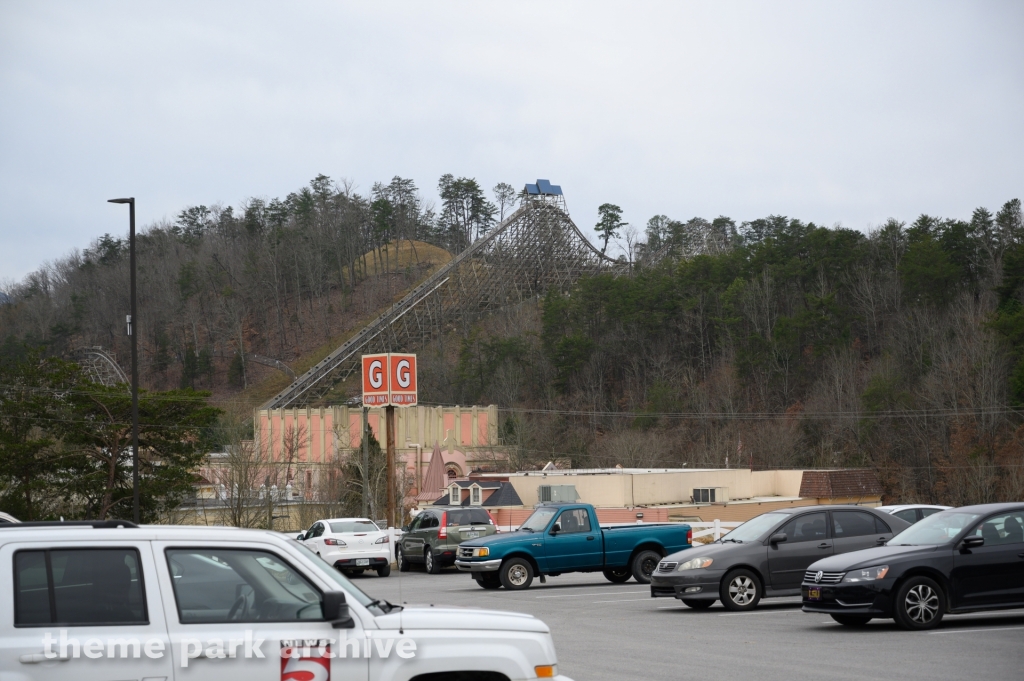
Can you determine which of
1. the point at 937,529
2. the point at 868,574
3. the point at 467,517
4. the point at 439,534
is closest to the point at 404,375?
the point at 467,517

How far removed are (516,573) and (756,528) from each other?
6331 mm

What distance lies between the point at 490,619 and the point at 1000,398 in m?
59.5

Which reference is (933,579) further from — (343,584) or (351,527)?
(351,527)

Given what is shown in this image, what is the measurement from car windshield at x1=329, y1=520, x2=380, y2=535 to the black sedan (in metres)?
16.3

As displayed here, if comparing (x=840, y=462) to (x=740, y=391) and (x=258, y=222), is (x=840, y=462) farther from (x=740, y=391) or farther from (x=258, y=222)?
(x=258, y=222)

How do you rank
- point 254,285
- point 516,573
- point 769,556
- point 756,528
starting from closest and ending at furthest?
1. point 769,556
2. point 756,528
3. point 516,573
4. point 254,285

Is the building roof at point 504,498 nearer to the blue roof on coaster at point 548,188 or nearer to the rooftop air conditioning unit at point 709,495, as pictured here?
the rooftop air conditioning unit at point 709,495

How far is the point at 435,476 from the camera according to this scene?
64312 millimetres

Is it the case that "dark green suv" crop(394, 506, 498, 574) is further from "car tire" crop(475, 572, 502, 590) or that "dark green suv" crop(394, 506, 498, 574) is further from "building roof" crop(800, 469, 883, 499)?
"building roof" crop(800, 469, 883, 499)

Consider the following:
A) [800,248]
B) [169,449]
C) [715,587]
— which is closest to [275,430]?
[169,449]

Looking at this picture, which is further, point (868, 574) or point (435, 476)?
point (435, 476)

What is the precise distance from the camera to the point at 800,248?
282 ft

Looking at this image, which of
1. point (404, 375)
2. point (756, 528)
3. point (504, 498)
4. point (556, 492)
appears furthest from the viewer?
point (504, 498)

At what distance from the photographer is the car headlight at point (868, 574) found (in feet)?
40.3
